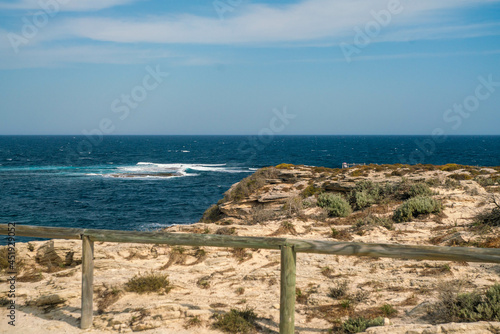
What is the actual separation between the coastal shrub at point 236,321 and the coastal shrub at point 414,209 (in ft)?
27.5

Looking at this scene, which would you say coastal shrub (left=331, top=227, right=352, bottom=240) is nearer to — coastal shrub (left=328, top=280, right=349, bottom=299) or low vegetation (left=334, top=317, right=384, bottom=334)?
coastal shrub (left=328, top=280, right=349, bottom=299)

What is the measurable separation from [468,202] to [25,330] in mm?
13906

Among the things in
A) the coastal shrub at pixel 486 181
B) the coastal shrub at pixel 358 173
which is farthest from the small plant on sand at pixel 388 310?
the coastal shrub at pixel 358 173

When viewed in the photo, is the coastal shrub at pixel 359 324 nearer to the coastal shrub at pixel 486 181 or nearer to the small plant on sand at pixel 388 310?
the small plant on sand at pixel 388 310

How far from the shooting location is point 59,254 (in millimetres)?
9836

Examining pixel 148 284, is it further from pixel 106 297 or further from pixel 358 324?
pixel 358 324

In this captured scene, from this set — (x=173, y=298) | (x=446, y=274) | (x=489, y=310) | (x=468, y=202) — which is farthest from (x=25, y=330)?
(x=468, y=202)

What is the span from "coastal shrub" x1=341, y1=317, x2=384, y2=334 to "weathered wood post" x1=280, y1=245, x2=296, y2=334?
854 mm

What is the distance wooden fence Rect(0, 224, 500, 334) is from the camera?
16.5ft

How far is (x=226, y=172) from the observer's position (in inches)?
2805

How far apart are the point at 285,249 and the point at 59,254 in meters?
6.99

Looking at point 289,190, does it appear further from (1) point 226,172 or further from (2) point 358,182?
(1) point 226,172

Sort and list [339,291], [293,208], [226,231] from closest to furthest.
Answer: [339,291] < [226,231] < [293,208]

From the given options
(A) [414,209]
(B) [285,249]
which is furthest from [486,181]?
(B) [285,249]
